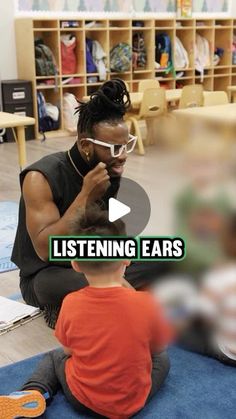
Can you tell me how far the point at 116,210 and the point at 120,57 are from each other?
4.57 m

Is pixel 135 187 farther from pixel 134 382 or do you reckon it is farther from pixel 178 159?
pixel 134 382

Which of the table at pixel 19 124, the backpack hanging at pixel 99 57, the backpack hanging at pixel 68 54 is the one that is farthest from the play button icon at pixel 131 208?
the backpack hanging at pixel 99 57

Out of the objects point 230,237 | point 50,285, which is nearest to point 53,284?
point 50,285

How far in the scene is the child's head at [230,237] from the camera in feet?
0.73

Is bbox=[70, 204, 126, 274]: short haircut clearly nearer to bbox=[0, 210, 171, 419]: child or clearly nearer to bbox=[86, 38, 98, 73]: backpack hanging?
bbox=[0, 210, 171, 419]: child

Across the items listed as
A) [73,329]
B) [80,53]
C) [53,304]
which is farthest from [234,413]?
[80,53]

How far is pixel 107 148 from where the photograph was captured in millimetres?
653

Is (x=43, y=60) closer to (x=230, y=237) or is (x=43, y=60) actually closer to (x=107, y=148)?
(x=107, y=148)

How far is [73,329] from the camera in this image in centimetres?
78

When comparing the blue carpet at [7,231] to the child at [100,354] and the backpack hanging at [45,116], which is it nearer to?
the child at [100,354]

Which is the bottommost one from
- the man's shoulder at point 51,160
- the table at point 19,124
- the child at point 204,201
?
the table at point 19,124

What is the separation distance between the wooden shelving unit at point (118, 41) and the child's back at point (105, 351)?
→ 3.34m

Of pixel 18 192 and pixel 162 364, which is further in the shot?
pixel 18 192

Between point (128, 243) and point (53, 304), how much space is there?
3.72 feet
